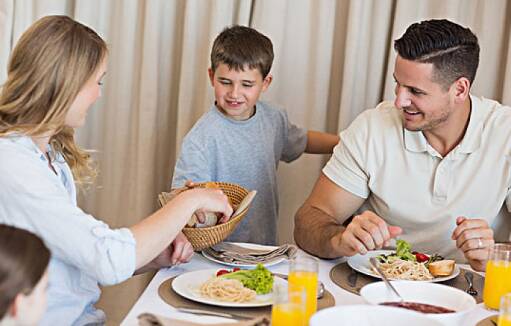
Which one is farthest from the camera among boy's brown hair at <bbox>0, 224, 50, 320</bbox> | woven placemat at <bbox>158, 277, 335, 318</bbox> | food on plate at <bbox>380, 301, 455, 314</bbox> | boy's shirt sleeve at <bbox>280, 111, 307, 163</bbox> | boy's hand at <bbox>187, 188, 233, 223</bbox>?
boy's shirt sleeve at <bbox>280, 111, 307, 163</bbox>

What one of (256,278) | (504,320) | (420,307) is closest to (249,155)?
(256,278)

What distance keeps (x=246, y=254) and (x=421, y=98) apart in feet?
2.26

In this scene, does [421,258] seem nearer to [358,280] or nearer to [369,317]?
[358,280]

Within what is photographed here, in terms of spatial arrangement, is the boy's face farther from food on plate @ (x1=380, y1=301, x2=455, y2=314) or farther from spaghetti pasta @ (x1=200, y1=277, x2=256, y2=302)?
food on plate @ (x1=380, y1=301, x2=455, y2=314)

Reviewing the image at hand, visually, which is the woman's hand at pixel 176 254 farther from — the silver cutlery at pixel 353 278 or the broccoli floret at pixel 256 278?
the silver cutlery at pixel 353 278

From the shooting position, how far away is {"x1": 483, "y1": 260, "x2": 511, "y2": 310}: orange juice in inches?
66.1

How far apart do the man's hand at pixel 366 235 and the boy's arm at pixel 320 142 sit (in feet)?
2.62

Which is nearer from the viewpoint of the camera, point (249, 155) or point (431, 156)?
point (431, 156)

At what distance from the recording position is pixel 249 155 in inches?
104

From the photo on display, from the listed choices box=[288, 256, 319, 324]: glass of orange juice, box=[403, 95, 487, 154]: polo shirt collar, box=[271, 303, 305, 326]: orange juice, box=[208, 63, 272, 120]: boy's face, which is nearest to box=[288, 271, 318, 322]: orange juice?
box=[288, 256, 319, 324]: glass of orange juice

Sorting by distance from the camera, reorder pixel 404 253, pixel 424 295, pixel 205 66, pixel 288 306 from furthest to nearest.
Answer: pixel 205 66, pixel 404 253, pixel 424 295, pixel 288 306

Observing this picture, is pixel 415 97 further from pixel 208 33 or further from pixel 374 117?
pixel 208 33

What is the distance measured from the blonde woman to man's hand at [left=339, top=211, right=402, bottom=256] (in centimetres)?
33

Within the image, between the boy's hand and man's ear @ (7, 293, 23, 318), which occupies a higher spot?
man's ear @ (7, 293, 23, 318)
